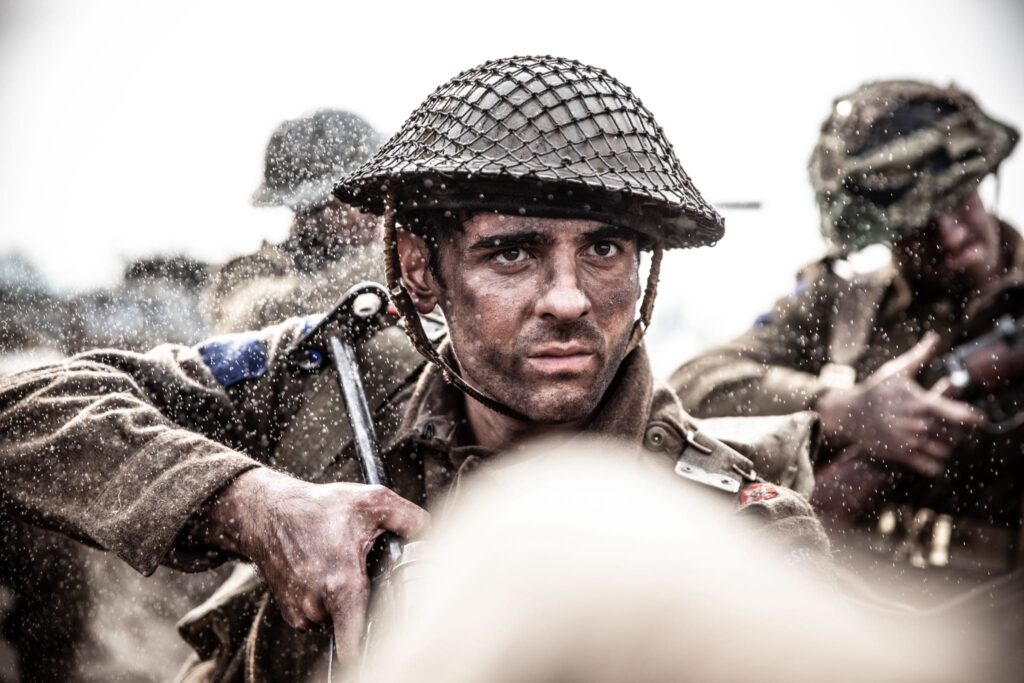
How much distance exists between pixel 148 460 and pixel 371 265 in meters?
1.93

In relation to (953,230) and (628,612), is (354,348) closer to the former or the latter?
(628,612)

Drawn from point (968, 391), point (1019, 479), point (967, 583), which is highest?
point (968, 391)

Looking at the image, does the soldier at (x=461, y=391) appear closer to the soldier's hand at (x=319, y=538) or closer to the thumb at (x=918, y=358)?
the soldier's hand at (x=319, y=538)

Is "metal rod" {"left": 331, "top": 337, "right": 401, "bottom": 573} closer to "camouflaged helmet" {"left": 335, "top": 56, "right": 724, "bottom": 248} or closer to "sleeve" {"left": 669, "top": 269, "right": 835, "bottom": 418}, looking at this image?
"camouflaged helmet" {"left": 335, "top": 56, "right": 724, "bottom": 248}

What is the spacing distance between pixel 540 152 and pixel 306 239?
250cm

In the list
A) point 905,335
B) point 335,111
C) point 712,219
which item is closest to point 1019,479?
point 905,335

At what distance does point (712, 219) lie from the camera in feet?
8.18

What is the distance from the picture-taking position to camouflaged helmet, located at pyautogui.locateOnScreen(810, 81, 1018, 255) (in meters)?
4.89

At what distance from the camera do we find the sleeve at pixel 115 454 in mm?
2324

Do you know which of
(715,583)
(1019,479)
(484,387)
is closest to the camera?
(715,583)

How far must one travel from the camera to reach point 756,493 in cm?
235

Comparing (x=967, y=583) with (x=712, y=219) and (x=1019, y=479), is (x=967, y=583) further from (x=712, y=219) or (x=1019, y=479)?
(x=712, y=219)

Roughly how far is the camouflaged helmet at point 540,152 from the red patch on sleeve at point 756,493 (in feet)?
2.55

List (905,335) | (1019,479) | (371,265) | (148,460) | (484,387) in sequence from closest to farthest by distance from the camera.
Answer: (148,460) → (484,387) → (371,265) → (1019,479) → (905,335)
